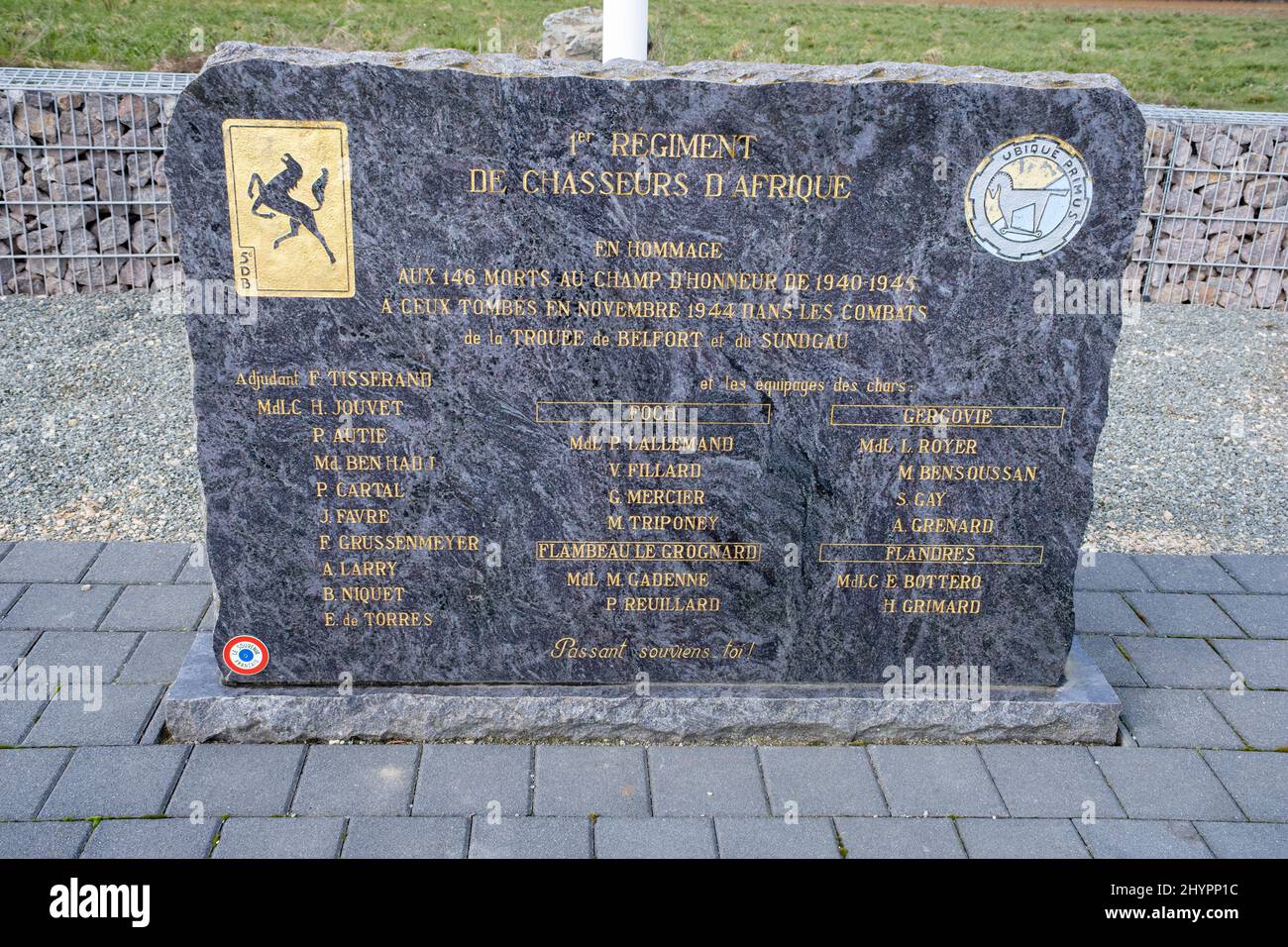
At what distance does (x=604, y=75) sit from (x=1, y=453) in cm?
473

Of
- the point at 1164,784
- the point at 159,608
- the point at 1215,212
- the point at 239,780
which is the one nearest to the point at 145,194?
the point at 159,608

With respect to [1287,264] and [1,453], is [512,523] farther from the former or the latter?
[1287,264]

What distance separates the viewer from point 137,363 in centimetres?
739

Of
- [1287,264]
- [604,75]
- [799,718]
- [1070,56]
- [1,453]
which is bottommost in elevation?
[799,718]

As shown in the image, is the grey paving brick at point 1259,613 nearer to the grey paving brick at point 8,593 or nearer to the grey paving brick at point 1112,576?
the grey paving brick at point 1112,576

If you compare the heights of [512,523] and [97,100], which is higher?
[97,100]

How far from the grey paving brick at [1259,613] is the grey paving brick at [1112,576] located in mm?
364

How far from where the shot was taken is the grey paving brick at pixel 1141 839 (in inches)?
137

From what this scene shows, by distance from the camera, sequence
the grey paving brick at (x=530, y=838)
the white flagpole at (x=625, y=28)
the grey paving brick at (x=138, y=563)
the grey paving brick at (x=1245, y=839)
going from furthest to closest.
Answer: the white flagpole at (x=625, y=28)
the grey paving brick at (x=138, y=563)
the grey paving brick at (x=1245, y=839)
the grey paving brick at (x=530, y=838)

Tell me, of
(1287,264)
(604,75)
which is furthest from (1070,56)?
(604,75)

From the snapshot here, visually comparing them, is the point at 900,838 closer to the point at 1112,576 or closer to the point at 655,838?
the point at 655,838

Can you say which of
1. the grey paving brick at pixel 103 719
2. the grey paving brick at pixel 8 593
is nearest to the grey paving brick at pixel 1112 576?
the grey paving brick at pixel 103 719

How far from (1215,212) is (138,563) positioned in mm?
9292

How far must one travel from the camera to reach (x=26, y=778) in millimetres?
3602
